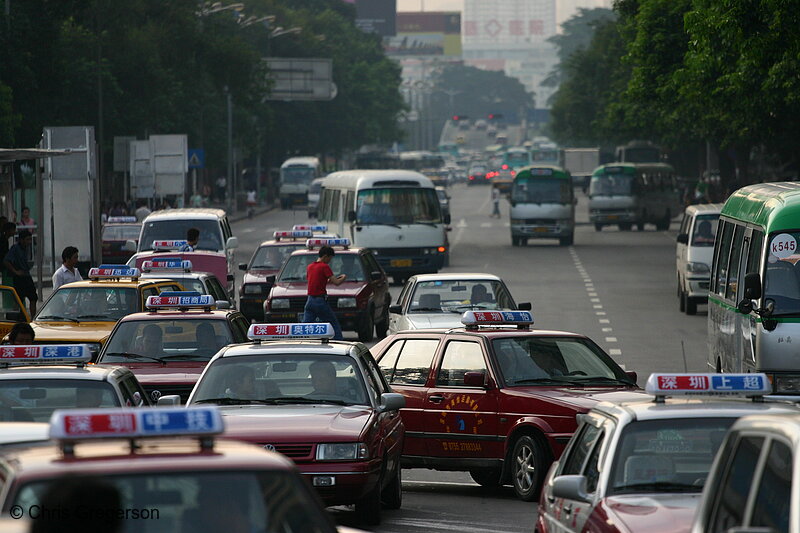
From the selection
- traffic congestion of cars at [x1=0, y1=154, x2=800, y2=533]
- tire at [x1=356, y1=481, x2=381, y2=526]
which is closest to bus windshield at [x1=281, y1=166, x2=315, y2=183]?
traffic congestion of cars at [x1=0, y1=154, x2=800, y2=533]

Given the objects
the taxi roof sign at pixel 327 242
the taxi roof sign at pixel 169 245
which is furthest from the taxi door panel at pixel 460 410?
the taxi roof sign at pixel 169 245

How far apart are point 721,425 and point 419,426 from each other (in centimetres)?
585

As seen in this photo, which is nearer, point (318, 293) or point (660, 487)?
point (660, 487)

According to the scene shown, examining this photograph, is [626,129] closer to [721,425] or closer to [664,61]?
[664,61]

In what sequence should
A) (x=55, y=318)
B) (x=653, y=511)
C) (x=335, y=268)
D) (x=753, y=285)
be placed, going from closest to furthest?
1. (x=653, y=511)
2. (x=753, y=285)
3. (x=55, y=318)
4. (x=335, y=268)

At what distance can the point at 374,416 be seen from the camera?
37.1 feet

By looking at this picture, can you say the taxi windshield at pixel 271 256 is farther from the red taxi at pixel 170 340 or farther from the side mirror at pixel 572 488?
the side mirror at pixel 572 488

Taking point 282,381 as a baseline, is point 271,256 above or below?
below

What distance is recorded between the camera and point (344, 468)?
35.0 feet

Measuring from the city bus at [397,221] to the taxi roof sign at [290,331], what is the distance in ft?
84.1

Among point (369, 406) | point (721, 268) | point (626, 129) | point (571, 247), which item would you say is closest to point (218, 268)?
point (721, 268)

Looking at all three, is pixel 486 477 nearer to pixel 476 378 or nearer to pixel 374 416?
pixel 476 378

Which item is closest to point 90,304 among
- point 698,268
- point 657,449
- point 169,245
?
point 169,245

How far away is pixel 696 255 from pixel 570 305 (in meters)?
2.86
